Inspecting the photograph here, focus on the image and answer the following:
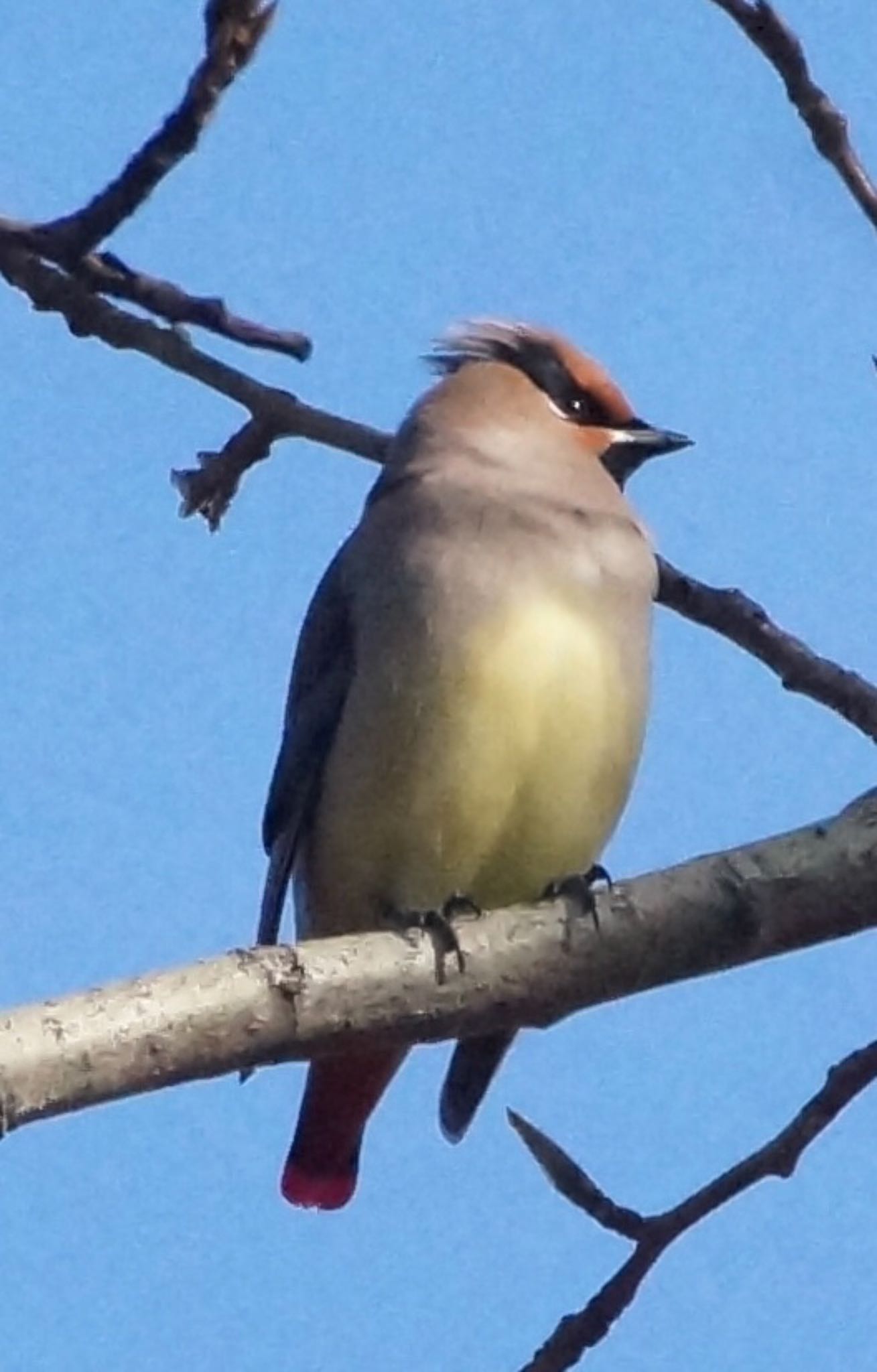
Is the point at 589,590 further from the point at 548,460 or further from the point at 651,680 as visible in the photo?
the point at 548,460

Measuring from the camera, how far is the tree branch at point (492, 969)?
230 centimetres

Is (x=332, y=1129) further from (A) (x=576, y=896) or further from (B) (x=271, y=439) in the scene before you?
(A) (x=576, y=896)

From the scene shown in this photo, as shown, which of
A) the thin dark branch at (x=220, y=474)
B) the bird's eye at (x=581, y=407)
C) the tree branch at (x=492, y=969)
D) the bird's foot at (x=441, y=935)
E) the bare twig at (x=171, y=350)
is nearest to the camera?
the tree branch at (x=492, y=969)

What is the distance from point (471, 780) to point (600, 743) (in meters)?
0.20

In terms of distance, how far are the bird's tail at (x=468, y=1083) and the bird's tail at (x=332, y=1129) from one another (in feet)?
0.53

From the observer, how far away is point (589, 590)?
3.90 meters

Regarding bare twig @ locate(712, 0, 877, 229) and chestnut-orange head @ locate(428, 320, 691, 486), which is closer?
bare twig @ locate(712, 0, 877, 229)

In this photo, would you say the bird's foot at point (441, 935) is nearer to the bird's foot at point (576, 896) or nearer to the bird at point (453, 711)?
the bird's foot at point (576, 896)

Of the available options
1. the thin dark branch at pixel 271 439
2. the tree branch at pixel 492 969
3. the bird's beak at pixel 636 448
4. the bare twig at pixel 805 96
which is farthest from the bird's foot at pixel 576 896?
the bird's beak at pixel 636 448

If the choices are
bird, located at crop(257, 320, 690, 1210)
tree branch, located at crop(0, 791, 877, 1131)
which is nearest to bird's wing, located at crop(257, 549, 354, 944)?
bird, located at crop(257, 320, 690, 1210)

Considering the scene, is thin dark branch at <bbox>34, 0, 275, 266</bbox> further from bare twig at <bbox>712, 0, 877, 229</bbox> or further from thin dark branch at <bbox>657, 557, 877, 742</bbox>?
thin dark branch at <bbox>657, 557, 877, 742</bbox>

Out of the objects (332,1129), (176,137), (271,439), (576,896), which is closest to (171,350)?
(271,439)

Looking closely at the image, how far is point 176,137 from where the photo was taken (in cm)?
267

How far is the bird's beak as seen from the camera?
14.8ft
